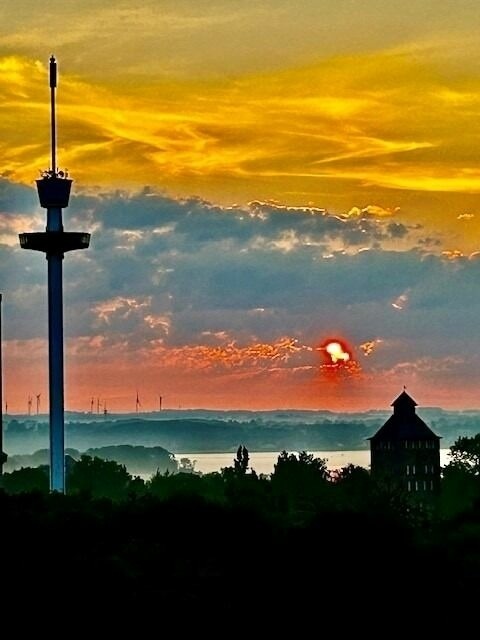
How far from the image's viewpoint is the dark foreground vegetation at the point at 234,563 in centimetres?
8850

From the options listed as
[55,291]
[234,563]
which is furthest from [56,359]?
[234,563]

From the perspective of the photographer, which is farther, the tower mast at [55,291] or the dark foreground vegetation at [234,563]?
the tower mast at [55,291]

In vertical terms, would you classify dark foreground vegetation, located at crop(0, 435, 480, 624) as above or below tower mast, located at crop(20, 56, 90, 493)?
below

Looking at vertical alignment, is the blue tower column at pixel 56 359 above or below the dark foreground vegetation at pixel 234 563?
above

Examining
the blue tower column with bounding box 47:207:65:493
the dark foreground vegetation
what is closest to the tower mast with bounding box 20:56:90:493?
the blue tower column with bounding box 47:207:65:493

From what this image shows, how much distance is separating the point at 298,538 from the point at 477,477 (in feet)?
333

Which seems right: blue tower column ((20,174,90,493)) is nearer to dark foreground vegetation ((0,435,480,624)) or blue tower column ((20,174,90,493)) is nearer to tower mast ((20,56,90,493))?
tower mast ((20,56,90,493))

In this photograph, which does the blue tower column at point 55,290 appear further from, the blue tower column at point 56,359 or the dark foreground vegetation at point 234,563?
the dark foreground vegetation at point 234,563

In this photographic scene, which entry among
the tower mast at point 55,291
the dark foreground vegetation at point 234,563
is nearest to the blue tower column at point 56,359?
the tower mast at point 55,291

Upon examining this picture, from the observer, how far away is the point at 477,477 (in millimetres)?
199250

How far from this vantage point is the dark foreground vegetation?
8850 centimetres

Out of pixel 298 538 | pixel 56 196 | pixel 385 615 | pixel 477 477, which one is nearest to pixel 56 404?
pixel 56 196

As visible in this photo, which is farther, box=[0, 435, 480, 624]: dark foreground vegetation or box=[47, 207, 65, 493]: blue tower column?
box=[47, 207, 65, 493]: blue tower column

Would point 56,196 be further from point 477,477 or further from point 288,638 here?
point 288,638
